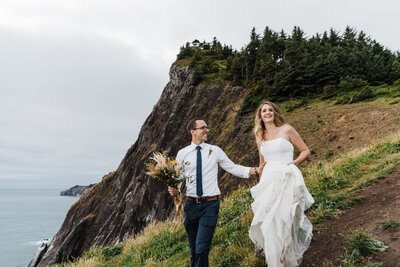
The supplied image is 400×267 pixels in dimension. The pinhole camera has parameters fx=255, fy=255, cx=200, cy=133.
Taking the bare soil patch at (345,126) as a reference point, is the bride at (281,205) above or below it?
below

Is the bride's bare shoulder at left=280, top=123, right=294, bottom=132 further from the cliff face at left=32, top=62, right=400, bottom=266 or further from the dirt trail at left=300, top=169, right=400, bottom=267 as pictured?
the cliff face at left=32, top=62, right=400, bottom=266

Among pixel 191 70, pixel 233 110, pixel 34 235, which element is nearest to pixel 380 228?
pixel 233 110

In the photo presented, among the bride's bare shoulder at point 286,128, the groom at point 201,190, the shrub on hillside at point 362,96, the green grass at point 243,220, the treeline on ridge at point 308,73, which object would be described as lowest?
the green grass at point 243,220

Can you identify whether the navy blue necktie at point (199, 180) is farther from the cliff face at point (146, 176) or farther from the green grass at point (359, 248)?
the cliff face at point (146, 176)

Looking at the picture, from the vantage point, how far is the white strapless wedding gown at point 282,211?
3344 millimetres

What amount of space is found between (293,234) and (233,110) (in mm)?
28183

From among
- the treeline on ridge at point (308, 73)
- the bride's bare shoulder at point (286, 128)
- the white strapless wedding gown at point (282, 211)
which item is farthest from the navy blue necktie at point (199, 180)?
the treeline on ridge at point (308, 73)

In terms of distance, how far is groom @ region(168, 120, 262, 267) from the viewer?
149 inches

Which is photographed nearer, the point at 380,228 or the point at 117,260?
the point at 380,228

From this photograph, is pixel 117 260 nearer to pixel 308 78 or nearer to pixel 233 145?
pixel 233 145

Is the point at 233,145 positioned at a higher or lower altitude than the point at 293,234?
higher

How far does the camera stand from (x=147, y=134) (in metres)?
46.6

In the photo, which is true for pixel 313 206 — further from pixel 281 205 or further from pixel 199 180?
pixel 199 180

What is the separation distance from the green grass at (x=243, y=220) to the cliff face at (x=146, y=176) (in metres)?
14.1
